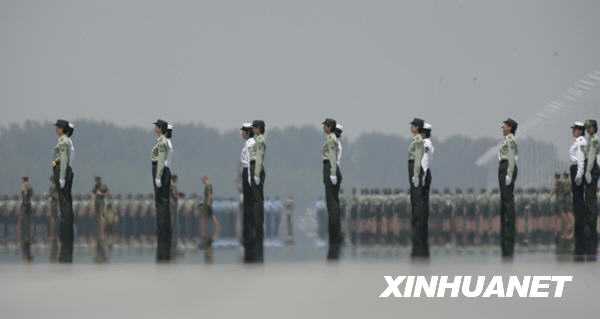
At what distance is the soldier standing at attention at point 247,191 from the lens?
28.4 m

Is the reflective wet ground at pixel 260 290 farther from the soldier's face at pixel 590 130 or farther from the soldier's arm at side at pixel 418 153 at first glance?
the soldier's face at pixel 590 130

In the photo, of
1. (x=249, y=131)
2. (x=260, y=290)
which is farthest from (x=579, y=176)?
(x=260, y=290)

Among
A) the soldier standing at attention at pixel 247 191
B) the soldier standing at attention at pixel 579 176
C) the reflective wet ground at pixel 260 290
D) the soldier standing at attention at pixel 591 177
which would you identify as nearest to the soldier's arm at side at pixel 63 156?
the reflective wet ground at pixel 260 290

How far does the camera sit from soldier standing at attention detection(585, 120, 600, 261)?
28.2 metres

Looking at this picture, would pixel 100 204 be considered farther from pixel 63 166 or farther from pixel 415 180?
pixel 415 180

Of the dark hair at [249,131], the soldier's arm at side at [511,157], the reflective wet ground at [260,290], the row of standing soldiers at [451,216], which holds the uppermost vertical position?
the dark hair at [249,131]

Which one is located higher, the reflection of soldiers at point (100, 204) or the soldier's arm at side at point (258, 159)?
the soldier's arm at side at point (258, 159)

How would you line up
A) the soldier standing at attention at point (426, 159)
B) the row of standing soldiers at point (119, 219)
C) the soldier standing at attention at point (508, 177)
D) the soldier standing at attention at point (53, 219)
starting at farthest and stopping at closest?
the row of standing soldiers at point (119, 219), the soldier standing at attention at point (53, 219), the soldier standing at attention at point (426, 159), the soldier standing at attention at point (508, 177)

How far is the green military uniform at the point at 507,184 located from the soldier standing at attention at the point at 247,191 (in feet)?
14.5

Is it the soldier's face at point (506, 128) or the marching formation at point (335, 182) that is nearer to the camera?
the soldier's face at point (506, 128)

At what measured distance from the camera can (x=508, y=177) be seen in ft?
89.3

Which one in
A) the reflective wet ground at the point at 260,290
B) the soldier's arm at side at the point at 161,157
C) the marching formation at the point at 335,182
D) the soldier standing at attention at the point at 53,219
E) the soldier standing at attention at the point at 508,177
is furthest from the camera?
the soldier standing at attention at the point at 53,219

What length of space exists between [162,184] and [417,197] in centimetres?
457

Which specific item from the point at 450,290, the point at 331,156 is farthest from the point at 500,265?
the point at 331,156
